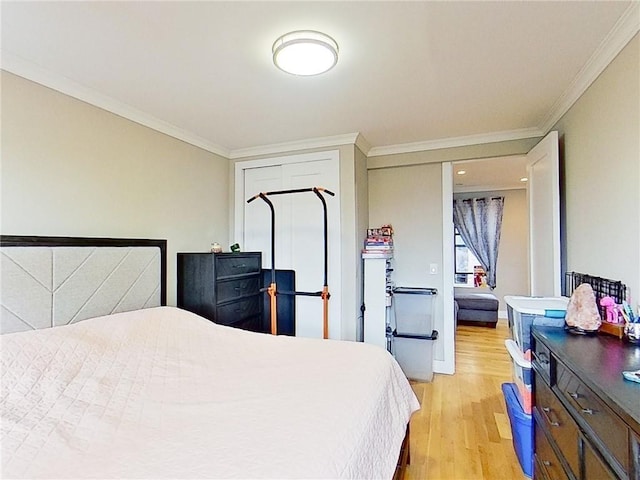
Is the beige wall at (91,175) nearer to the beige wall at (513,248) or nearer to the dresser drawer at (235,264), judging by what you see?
the dresser drawer at (235,264)

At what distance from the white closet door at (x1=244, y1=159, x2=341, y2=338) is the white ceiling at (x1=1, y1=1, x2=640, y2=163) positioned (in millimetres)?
648

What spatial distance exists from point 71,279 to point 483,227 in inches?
249

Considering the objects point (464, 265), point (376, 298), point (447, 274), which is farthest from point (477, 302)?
point (376, 298)

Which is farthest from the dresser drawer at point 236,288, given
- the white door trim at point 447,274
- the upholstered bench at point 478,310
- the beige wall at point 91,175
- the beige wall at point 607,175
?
the upholstered bench at point 478,310

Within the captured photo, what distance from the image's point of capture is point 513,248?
20.9 feet

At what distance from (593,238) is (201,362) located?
239 cm

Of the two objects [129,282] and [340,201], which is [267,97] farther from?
[129,282]

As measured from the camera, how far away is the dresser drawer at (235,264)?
2.98m

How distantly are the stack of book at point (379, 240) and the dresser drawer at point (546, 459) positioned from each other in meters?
1.88

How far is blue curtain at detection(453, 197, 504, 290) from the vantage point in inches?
253

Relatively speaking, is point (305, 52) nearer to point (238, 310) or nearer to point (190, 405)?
point (190, 405)

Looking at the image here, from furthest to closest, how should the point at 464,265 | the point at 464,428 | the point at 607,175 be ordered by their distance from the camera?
the point at 464,265, the point at 464,428, the point at 607,175

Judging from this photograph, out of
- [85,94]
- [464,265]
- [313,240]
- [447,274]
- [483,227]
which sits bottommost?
[464,265]

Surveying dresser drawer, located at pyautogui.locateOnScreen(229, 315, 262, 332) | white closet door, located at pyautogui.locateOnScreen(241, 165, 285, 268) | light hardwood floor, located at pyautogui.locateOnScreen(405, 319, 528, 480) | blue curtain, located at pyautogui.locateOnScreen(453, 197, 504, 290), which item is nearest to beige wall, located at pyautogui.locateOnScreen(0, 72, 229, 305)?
white closet door, located at pyautogui.locateOnScreen(241, 165, 285, 268)
